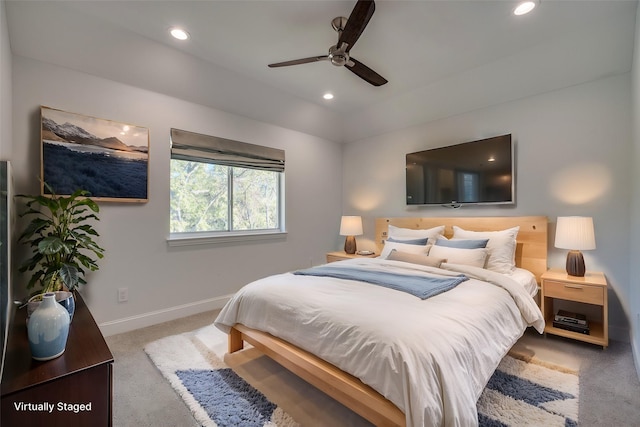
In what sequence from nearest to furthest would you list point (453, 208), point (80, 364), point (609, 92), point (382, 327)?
point (80, 364) < point (382, 327) < point (609, 92) < point (453, 208)

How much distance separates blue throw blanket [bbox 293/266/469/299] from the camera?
192cm

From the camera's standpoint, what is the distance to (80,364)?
3.88 feet

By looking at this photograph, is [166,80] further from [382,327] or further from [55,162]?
[382,327]

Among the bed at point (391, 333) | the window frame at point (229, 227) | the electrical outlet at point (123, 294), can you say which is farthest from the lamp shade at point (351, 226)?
the electrical outlet at point (123, 294)

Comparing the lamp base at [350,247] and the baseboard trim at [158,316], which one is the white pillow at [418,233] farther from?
the baseboard trim at [158,316]

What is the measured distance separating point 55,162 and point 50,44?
918 mm

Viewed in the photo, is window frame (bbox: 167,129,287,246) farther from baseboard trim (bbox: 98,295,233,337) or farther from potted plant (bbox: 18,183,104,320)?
potted plant (bbox: 18,183,104,320)

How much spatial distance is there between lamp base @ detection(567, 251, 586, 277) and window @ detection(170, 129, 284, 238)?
3.23 metres

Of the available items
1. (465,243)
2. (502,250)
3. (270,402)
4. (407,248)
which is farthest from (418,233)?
(270,402)

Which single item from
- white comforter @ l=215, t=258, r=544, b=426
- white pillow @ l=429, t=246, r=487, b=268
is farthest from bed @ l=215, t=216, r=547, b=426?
white pillow @ l=429, t=246, r=487, b=268

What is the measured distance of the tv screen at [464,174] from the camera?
3.09 metres

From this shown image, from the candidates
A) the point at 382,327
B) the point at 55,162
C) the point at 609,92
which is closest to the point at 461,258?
the point at 382,327

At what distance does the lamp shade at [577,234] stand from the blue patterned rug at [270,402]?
1060 millimetres

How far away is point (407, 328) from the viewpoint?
1.38m
